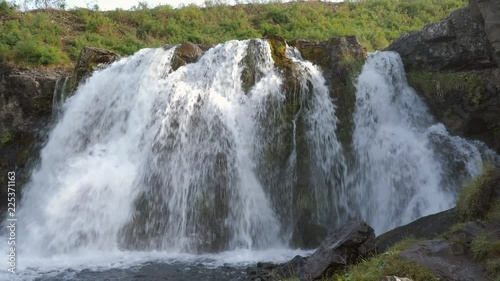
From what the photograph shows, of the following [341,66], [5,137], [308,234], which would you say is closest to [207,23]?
[5,137]

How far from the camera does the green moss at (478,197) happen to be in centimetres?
851

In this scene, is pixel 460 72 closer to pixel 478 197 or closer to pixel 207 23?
pixel 478 197

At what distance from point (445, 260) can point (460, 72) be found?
9175mm

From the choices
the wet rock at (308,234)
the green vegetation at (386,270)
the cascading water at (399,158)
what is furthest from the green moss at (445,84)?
the green vegetation at (386,270)

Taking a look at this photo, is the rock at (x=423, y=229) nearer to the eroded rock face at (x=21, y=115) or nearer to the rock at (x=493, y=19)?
the rock at (x=493, y=19)

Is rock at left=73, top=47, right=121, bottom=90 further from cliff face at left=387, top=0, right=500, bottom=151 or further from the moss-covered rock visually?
the moss-covered rock

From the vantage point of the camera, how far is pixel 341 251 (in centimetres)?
780

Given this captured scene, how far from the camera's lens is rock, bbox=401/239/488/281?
6.43m

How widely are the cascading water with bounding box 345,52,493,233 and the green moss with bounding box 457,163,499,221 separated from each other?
3407 mm

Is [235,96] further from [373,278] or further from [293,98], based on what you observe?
[373,278]

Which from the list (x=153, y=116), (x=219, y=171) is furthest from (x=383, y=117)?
(x=153, y=116)

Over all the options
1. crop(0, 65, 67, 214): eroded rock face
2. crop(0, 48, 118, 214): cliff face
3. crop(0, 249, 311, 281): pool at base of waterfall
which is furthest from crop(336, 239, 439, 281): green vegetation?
crop(0, 65, 67, 214): eroded rock face

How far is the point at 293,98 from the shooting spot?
14281mm

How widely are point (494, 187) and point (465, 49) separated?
7.20 metres
